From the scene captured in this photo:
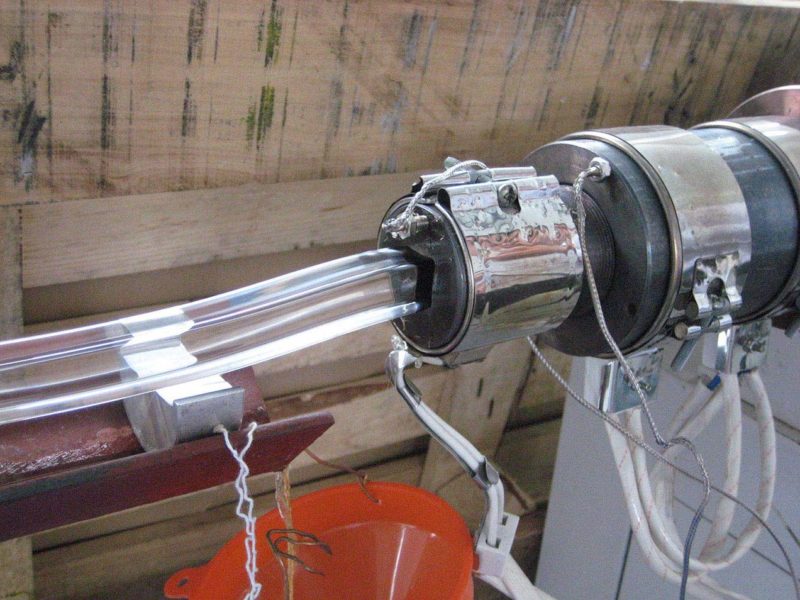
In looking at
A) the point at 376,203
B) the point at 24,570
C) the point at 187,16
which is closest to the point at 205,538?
the point at 24,570

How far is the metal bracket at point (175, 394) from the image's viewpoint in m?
0.45

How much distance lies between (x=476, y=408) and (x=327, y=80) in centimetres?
71

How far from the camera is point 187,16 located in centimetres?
68

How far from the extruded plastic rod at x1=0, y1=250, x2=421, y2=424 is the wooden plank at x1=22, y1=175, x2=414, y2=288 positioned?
1.33 feet

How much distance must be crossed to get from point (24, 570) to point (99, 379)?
0.69 meters

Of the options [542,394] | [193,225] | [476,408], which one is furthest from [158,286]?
[542,394]

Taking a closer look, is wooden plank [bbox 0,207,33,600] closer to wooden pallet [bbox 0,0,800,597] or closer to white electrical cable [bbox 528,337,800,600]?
wooden pallet [bbox 0,0,800,597]

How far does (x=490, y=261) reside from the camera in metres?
0.50

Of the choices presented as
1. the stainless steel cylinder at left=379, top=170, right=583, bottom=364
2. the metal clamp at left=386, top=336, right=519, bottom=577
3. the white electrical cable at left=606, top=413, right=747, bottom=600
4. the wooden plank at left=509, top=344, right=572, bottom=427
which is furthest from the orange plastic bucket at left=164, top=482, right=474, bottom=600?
the wooden plank at left=509, top=344, right=572, bottom=427

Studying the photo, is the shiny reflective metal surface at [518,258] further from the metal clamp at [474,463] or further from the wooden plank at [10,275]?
the wooden plank at [10,275]

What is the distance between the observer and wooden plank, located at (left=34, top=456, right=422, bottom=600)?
113 centimetres

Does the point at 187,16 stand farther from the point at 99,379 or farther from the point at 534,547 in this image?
the point at 534,547

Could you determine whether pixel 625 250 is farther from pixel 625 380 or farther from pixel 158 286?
pixel 158 286

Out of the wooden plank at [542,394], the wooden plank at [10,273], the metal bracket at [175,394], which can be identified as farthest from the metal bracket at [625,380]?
the wooden plank at [542,394]
